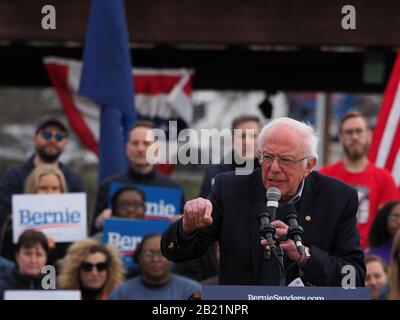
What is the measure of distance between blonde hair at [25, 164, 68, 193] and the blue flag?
1548 mm

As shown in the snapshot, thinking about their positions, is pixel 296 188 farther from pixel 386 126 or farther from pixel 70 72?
pixel 70 72

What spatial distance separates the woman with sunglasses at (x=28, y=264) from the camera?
9.39 metres

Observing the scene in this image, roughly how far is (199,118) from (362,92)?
1449 centimetres

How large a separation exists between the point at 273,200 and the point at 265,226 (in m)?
0.19

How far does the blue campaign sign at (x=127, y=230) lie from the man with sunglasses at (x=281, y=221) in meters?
3.64

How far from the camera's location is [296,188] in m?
6.07

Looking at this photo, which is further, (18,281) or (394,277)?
(18,281)

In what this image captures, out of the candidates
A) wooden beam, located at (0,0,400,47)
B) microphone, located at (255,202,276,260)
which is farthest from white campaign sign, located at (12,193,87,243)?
microphone, located at (255,202,276,260)

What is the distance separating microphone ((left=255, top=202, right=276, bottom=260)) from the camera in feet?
18.0

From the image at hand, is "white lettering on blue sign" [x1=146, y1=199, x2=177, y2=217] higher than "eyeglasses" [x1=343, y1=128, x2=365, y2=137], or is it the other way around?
"eyeglasses" [x1=343, y1=128, x2=365, y2=137]

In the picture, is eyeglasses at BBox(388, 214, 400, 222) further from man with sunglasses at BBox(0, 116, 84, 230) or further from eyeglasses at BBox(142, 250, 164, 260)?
man with sunglasses at BBox(0, 116, 84, 230)

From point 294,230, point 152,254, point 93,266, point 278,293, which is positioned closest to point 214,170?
point 152,254

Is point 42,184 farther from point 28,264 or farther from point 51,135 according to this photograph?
point 28,264

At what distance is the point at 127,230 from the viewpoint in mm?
9930
